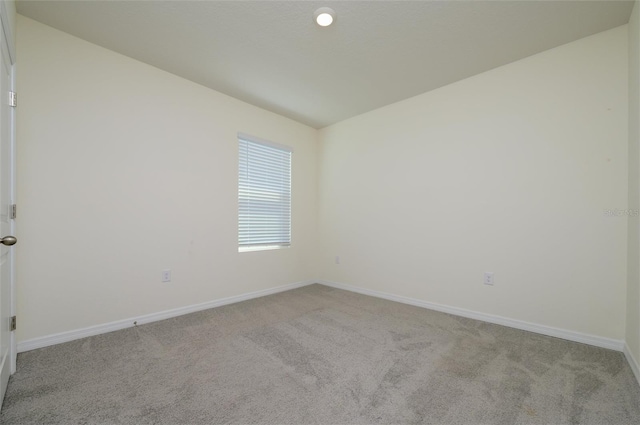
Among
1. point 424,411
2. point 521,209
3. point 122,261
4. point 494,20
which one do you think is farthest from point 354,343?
point 494,20

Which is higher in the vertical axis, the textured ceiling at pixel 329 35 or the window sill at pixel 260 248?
the textured ceiling at pixel 329 35

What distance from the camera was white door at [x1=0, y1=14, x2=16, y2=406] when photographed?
5.09 ft

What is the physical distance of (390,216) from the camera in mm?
3588

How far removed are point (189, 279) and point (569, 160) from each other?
382 cm

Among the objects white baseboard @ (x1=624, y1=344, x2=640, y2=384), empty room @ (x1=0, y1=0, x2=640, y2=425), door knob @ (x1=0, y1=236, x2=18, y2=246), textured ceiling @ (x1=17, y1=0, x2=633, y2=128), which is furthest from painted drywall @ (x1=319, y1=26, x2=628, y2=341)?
door knob @ (x1=0, y1=236, x2=18, y2=246)

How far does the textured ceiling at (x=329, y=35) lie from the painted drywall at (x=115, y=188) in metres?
0.29

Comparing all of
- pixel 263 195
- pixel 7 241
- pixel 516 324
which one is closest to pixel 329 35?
pixel 263 195

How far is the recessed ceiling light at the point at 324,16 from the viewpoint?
2.02 meters

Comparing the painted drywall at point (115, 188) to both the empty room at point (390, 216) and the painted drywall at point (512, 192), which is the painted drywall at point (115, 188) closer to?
the empty room at point (390, 216)

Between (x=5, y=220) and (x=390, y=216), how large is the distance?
11.2 feet

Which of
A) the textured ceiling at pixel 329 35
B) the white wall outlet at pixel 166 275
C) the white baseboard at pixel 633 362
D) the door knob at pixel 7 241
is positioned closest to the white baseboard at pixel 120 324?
the white wall outlet at pixel 166 275

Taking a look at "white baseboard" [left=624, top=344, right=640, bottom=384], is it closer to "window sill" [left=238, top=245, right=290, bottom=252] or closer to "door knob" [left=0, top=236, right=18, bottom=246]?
"window sill" [left=238, top=245, right=290, bottom=252]

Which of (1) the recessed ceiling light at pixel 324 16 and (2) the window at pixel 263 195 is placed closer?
(1) the recessed ceiling light at pixel 324 16

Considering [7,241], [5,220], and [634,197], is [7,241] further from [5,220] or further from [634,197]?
[634,197]
